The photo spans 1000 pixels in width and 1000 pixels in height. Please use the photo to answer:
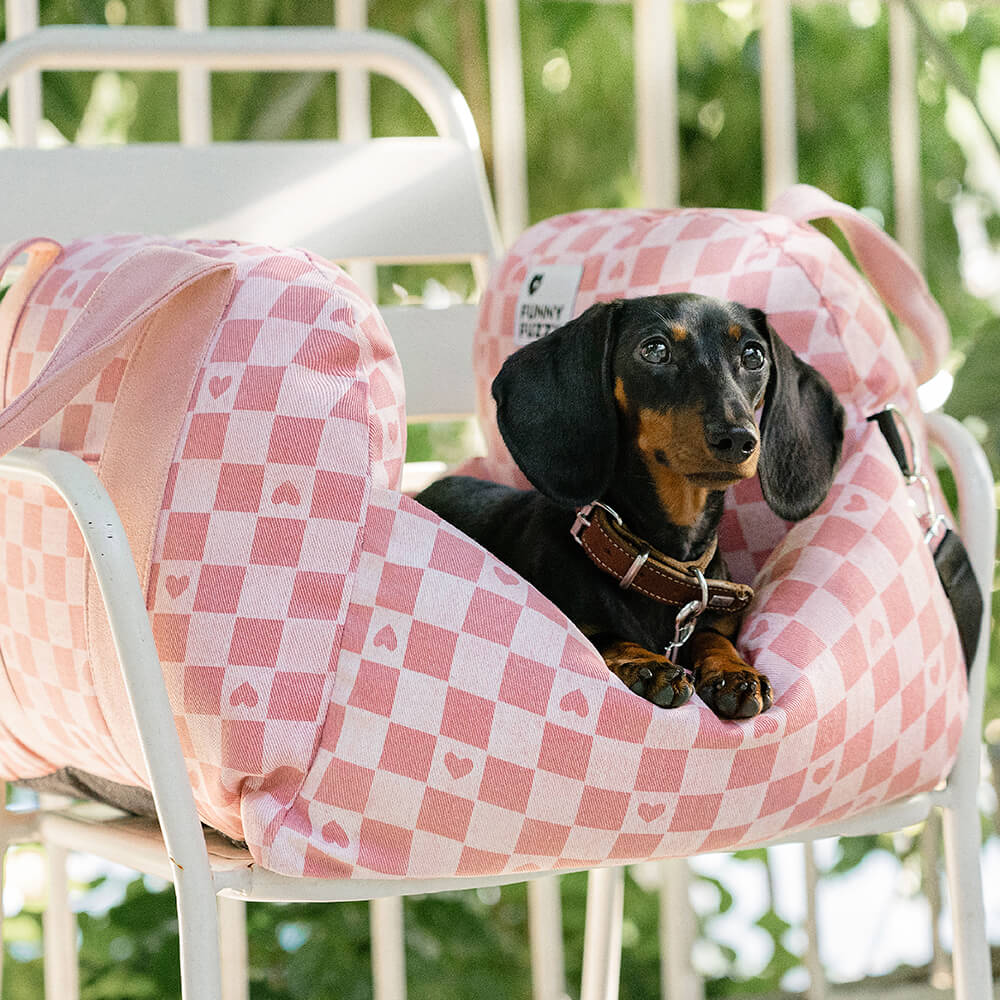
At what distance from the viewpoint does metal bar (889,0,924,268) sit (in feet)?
6.64

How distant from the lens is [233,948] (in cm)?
176

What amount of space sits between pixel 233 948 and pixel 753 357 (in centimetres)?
106

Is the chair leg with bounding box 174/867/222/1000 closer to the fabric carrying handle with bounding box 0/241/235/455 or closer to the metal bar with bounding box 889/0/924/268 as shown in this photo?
the fabric carrying handle with bounding box 0/241/235/455

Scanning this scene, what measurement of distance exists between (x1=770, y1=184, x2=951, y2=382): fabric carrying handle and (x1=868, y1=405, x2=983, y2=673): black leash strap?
245 mm

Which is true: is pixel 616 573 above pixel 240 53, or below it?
below

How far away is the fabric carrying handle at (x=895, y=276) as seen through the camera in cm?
139

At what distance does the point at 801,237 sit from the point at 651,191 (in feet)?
2.15

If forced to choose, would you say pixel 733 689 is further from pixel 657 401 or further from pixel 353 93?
pixel 353 93

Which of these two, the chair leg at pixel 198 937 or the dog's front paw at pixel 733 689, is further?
the dog's front paw at pixel 733 689

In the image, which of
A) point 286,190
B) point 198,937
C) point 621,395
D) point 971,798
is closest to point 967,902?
point 971,798

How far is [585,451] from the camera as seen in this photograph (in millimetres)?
1074

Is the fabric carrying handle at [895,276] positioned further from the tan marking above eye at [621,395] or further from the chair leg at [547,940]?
the chair leg at [547,940]

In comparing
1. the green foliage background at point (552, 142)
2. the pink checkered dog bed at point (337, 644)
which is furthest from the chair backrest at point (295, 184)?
the pink checkered dog bed at point (337, 644)

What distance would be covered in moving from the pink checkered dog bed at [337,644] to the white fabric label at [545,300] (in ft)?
1.14
